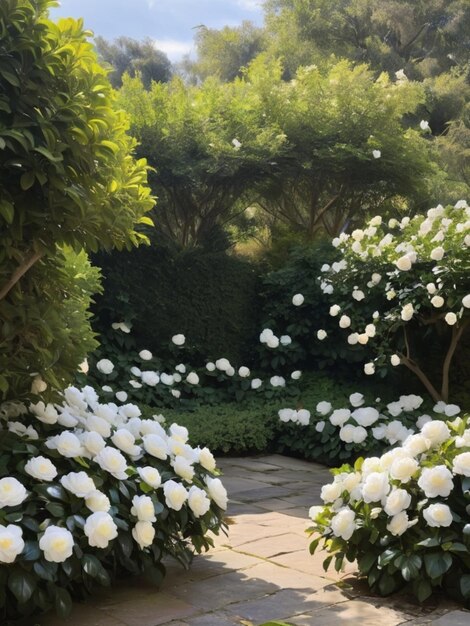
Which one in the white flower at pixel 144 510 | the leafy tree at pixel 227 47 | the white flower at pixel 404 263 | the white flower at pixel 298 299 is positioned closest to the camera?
the white flower at pixel 144 510

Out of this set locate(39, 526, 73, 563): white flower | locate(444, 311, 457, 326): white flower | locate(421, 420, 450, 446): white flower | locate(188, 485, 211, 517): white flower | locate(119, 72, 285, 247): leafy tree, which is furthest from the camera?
locate(119, 72, 285, 247): leafy tree

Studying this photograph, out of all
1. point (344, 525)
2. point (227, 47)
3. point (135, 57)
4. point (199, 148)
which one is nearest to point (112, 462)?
point (344, 525)

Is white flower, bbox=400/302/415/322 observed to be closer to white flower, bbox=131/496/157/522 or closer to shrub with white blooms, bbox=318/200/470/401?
shrub with white blooms, bbox=318/200/470/401

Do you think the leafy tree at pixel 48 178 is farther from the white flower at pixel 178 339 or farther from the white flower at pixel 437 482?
the white flower at pixel 178 339

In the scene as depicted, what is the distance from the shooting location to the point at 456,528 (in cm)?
283

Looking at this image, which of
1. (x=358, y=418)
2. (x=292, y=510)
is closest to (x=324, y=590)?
(x=292, y=510)

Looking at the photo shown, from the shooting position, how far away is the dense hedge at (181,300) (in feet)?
23.2

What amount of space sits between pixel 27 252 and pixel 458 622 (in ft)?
6.73

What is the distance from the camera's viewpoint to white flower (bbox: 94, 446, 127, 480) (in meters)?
2.82

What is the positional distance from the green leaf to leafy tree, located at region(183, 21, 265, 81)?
21.9 metres

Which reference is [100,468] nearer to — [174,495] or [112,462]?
[112,462]

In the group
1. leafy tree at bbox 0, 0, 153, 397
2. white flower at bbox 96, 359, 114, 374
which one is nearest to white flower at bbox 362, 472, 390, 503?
leafy tree at bbox 0, 0, 153, 397

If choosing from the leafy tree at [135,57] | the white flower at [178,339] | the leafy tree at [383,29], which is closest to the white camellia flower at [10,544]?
the white flower at [178,339]

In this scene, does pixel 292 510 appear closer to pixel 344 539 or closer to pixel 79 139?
pixel 344 539
